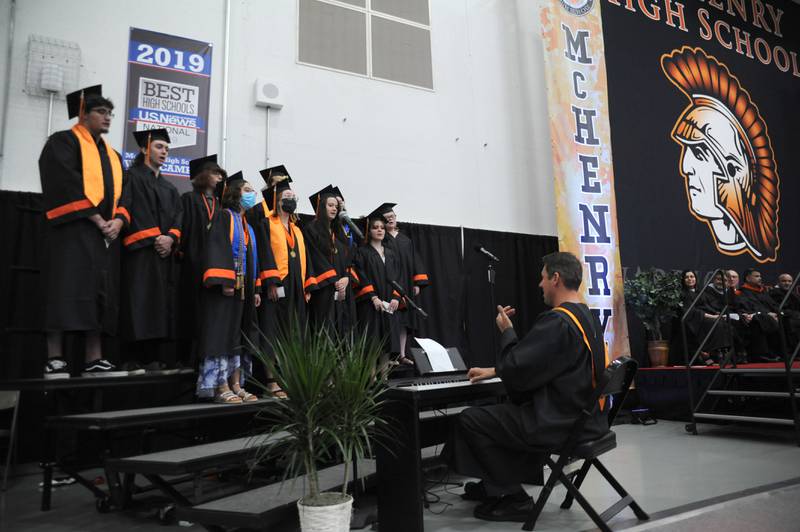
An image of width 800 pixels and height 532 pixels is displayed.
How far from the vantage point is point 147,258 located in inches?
150

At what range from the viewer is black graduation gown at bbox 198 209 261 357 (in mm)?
3592

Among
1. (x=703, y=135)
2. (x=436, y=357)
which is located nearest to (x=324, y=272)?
(x=436, y=357)

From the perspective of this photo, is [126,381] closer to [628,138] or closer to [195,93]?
[195,93]

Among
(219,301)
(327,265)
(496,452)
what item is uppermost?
(327,265)

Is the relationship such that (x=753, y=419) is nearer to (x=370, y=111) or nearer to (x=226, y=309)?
(x=226, y=309)

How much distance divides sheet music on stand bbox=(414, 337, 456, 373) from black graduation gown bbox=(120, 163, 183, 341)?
1728 millimetres

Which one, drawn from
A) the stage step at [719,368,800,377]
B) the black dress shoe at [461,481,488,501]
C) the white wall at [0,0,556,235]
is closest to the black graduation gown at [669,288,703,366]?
the white wall at [0,0,556,235]

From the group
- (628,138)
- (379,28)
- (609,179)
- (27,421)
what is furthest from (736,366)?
(27,421)

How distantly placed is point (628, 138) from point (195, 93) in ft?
19.5

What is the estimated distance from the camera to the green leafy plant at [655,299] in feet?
24.0

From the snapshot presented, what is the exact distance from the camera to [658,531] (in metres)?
2.42

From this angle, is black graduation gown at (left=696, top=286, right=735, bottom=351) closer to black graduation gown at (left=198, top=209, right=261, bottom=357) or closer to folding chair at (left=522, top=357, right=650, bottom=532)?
folding chair at (left=522, top=357, right=650, bottom=532)

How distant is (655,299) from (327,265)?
14.9ft

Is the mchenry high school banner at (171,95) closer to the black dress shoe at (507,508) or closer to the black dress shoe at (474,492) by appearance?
the black dress shoe at (474,492)
